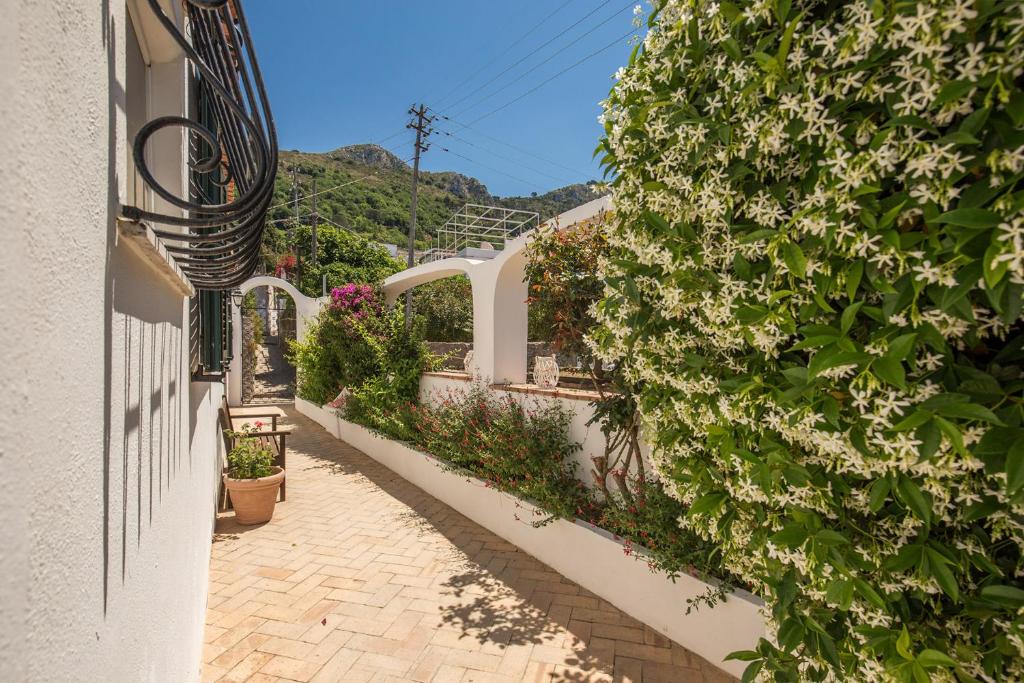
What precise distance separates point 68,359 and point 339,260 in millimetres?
26662

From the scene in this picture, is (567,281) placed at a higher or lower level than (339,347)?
higher

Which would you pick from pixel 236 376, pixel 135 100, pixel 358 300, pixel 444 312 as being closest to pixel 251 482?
pixel 135 100

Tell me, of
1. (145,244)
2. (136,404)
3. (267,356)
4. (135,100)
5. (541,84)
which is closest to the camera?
(145,244)

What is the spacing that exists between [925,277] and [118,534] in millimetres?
1775

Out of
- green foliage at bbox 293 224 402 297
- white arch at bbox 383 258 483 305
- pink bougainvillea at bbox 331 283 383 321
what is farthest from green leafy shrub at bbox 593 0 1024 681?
green foliage at bbox 293 224 402 297

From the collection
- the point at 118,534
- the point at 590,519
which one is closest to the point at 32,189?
the point at 118,534

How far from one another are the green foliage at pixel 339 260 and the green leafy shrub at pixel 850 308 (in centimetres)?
2284

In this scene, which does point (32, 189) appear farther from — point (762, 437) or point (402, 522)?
point (402, 522)

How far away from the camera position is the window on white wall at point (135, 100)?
1492 mm

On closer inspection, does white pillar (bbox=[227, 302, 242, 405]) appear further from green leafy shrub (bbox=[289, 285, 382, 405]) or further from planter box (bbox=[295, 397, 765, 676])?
planter box (bbox=[295, 397, 765, 676])

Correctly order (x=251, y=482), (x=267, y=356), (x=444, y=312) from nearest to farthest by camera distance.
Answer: (x=251, y=482), (x=444, y=312), (x=267, y=356)

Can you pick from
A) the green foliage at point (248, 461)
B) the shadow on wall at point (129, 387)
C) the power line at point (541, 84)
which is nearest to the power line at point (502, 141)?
the power line at point (541, 84)

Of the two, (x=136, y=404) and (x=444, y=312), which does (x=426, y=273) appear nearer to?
(x=136, y=404)

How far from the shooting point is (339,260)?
25.6 metres
